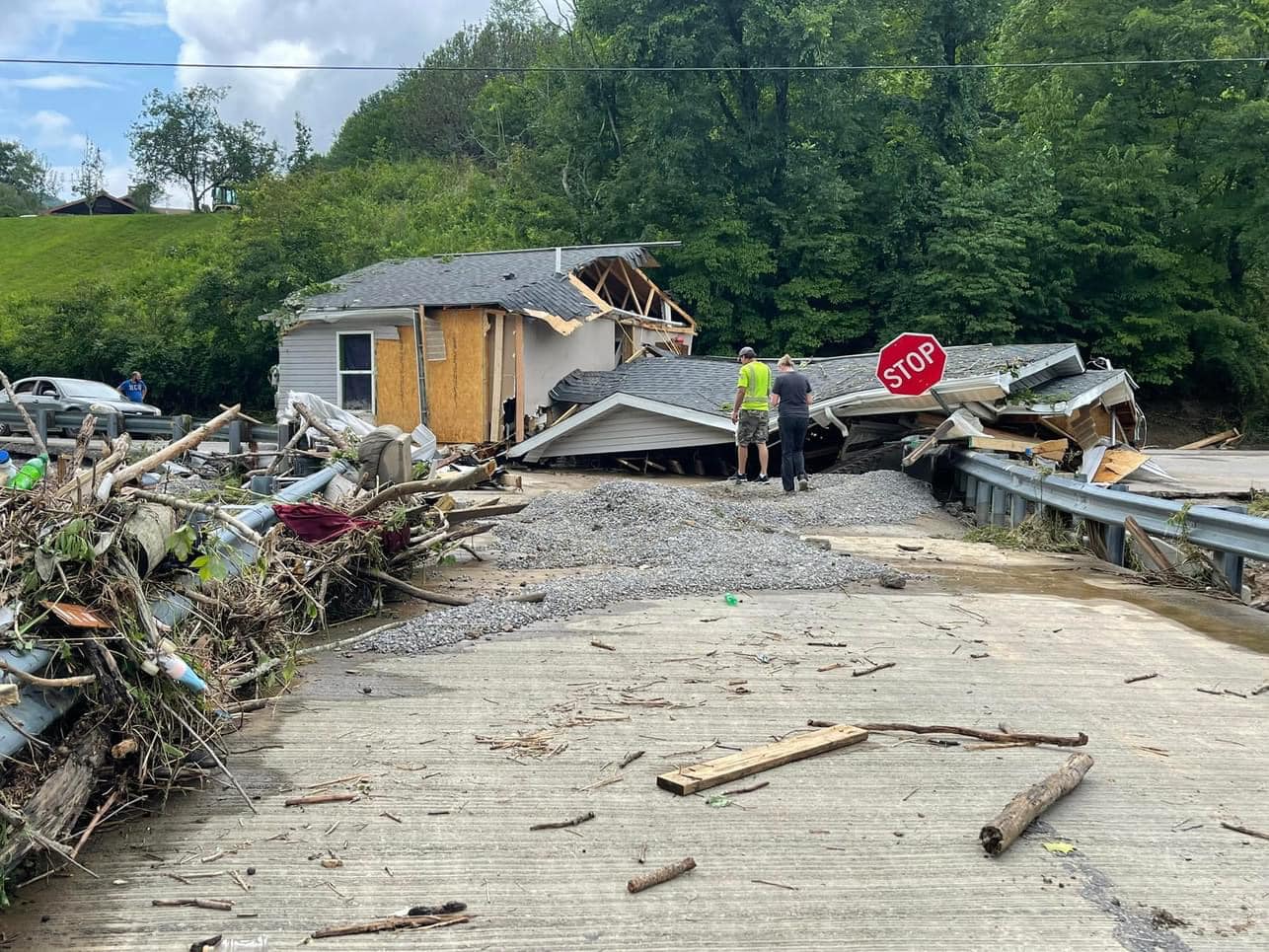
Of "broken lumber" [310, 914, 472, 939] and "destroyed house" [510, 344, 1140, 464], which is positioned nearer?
"broken lumber" [310, 914, 472, 939]

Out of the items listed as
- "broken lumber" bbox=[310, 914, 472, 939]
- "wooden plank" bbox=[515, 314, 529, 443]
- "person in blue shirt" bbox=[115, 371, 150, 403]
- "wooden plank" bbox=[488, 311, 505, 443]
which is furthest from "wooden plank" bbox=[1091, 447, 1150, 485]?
"person in blue shirt" bbox=[115, 371, 150, 403]

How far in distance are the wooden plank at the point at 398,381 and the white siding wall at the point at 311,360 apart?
3.28ft

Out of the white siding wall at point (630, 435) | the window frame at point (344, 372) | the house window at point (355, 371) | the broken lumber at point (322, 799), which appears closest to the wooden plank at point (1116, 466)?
the white siding wall at point (630, 435)

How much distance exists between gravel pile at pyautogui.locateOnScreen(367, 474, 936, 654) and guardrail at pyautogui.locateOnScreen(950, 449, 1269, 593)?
1073 millimetres

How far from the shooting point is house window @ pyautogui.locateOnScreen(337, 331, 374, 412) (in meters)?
22.7

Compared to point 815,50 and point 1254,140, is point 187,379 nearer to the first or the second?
point 815,50

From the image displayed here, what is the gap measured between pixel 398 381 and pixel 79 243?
176ft

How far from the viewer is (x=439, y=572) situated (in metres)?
8.88

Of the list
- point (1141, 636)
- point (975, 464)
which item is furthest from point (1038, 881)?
point (975, 464)

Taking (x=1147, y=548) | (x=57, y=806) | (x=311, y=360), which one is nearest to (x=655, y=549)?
(x=1147, y=548)

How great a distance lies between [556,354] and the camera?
2316 centimetres

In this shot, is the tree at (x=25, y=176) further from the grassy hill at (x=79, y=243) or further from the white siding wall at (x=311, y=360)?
the white siding wall at (x=311, y=360)

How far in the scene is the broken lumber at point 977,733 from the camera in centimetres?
468

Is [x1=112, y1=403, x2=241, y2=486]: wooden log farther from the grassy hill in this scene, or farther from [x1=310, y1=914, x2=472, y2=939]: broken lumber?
the grassy hill
